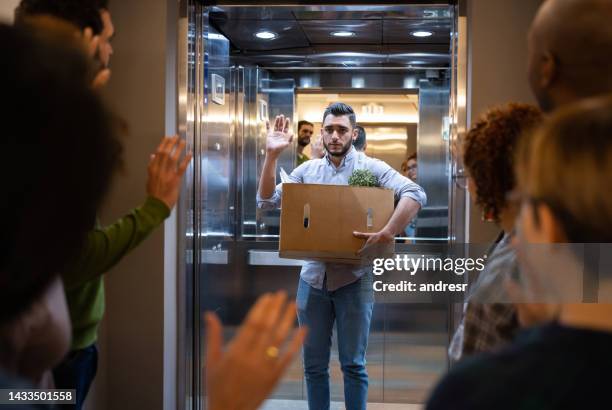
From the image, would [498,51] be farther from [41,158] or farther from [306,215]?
[41,158]

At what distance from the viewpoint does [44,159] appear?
66 cm

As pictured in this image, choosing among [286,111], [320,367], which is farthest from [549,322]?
[286,111]

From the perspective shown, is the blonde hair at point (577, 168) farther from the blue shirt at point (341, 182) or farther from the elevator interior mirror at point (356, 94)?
the elevator interior mirror at point (356, 94)

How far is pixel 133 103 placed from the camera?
3.09m

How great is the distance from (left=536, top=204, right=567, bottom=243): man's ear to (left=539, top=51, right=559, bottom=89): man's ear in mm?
705

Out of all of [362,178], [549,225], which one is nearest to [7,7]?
[362,178]

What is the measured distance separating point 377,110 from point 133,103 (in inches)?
104

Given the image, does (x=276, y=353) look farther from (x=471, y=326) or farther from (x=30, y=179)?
(x=471, y=326)

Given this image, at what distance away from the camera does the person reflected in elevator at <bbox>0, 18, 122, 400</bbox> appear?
649 mm

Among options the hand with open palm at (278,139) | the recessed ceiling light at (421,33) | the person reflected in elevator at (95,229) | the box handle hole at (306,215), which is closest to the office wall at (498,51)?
the box handle hole at (306,215)

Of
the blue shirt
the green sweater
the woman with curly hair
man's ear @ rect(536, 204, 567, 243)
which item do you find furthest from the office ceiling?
man's ear @ rect(536, 204, 567, 243)

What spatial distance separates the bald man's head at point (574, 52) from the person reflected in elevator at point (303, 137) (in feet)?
12.7

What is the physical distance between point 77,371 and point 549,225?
4.87 feet

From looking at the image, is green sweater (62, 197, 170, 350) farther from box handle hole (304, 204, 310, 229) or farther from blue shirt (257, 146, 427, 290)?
blue shirt (257, 146, 427, 290)
